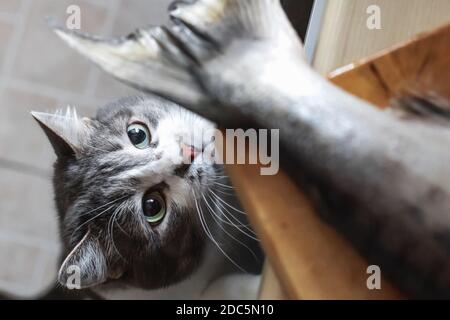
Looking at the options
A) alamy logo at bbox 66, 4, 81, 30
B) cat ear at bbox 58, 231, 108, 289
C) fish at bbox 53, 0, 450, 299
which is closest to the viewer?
fish at bbox 53, 0, 450, 299

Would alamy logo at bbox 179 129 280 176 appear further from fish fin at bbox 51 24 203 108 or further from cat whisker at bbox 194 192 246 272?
cat whisker at bbox 194 192 246 272

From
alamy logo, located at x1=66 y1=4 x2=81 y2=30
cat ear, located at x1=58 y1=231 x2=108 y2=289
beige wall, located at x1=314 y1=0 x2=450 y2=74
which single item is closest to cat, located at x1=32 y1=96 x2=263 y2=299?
cat ear, located at x1=58 y1=231 x2=108 y2=289

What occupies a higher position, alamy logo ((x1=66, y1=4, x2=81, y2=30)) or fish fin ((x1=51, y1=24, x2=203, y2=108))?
alamy logo ((x1=66, y1=4, x2=81, y2=30))

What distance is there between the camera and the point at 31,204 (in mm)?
1067

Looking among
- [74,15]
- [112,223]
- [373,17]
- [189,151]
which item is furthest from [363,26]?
[74,15]

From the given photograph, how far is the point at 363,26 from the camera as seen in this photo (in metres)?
0.51

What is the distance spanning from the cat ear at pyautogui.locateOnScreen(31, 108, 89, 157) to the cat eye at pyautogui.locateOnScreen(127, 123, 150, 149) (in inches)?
2.4

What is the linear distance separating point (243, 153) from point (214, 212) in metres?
0.32

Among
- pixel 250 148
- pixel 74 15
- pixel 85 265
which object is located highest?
pixel 74 15

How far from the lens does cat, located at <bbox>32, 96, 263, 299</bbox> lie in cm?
68

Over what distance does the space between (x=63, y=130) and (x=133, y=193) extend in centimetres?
13

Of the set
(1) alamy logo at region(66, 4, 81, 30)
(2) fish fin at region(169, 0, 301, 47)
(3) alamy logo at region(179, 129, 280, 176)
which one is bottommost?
(3) alamy logo at region(179, 129, 280, 176)

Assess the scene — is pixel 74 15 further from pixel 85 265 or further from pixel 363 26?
pixel 363 26
